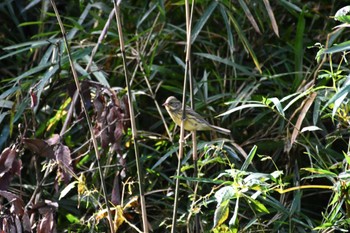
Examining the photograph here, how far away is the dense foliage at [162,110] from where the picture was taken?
275cm

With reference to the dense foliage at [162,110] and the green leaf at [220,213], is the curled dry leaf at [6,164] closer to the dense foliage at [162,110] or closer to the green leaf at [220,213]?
the dense foliage at [162,110]

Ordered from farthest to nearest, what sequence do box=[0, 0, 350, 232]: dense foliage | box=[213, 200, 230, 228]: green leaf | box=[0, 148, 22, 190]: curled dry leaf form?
box=[0, 0, 350, 232]: dense foliage, box=[0, 148, 22, 190]: curled dry leaf, box=[213, 200, 230, 228]: green leaf

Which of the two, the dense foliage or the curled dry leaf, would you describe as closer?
the curled dry leaf

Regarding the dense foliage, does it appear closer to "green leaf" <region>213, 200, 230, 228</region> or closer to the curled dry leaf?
the curled dry leaf

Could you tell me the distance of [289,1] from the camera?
11.5 feet

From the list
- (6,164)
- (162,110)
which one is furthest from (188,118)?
(162,110)

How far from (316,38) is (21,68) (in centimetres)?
124

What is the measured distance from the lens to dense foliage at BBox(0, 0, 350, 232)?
2752 mm

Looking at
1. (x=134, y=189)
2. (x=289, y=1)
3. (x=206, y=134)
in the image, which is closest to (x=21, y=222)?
(x=134, y=189)

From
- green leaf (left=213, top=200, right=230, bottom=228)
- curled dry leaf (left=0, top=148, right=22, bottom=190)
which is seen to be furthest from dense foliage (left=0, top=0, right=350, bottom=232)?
green leaf (left=213, top=200, right=230, bottom=228)

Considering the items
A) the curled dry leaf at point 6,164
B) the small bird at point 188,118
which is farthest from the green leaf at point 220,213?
the curled dry leaf at point 6,164

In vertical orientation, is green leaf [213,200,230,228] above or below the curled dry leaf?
above

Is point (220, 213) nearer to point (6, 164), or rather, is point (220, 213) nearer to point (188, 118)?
point (188, 118)

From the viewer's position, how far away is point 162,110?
3.42 meters
